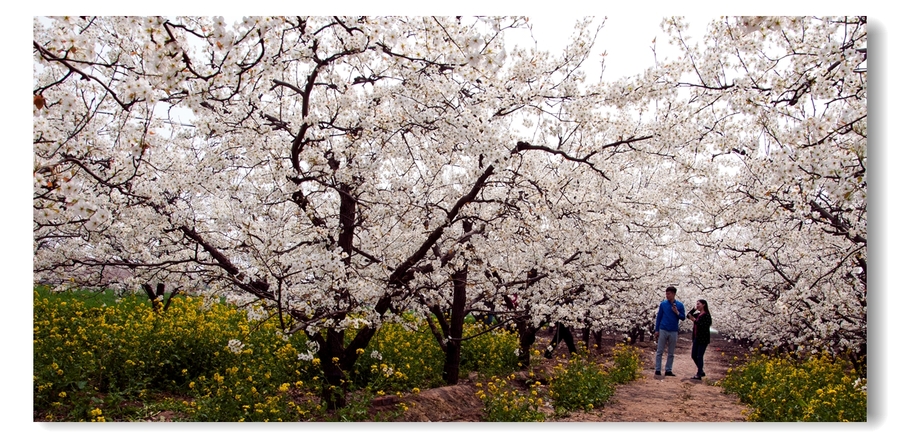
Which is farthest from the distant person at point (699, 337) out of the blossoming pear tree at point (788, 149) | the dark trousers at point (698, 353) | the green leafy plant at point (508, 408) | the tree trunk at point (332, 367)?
the tree trunk at point (332, 367)

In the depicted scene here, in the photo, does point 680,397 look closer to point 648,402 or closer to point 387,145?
point 648,402

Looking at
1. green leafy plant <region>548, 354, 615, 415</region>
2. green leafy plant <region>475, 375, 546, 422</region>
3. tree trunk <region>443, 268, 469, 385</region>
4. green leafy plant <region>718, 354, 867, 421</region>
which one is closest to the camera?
green leafy plant <region>718, 354, 867, 421</region>

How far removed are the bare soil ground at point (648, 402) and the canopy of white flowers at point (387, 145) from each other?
631 millimetres

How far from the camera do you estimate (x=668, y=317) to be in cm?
556

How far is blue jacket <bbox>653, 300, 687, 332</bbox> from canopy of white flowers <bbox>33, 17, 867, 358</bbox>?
115cm

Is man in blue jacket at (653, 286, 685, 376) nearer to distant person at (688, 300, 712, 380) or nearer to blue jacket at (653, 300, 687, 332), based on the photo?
blue jacket at (653, 300, 687, 332)

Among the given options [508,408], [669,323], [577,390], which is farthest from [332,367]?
[669,323]

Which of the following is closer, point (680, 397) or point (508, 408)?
point (508, 408)

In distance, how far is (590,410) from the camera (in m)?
4.21

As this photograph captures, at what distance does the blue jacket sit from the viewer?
5512 millimetres

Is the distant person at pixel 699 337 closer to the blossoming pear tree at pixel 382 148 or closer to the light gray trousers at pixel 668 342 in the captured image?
the light gray trousers at pixel 668 342

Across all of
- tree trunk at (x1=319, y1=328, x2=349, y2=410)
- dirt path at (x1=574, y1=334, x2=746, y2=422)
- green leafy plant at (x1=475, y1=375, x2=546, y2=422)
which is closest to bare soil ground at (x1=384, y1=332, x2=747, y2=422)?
dirt path at (x1=574, y1=334, x2=746, y2=422)

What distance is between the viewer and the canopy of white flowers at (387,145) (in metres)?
2.65

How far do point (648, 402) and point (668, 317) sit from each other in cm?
132
